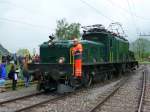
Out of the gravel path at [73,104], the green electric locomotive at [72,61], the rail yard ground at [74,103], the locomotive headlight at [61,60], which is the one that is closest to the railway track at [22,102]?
the rail yard ground at [74,103]

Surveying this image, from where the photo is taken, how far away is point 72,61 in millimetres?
17219

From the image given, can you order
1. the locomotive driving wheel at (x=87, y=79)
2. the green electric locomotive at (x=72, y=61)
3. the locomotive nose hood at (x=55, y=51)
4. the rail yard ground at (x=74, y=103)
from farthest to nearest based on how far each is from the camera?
the locomotive driving wheel at (x=87, y=79), the locomotive nose hood at (x=55, y=51), the green electric locomotive at (x=72, y=61), the rail yard ground at (x=74, y=103)

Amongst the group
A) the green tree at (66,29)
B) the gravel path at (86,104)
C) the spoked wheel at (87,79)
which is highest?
the green tree at (66,29)

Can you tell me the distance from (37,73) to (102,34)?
297 inches

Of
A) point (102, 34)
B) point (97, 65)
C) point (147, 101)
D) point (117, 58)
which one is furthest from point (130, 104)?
point (117, 58)

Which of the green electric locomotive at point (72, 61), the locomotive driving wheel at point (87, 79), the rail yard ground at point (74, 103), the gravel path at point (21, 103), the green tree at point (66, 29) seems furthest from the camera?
the green tree at point (66, 29)

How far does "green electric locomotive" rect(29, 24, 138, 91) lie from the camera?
664 inches

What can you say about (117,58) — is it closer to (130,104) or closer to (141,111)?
(130,104)

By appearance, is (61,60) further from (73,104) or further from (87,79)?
(73,104)

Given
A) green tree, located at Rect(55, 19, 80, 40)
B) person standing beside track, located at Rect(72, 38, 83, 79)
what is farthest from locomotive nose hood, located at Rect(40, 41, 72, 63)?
green tree, located at Rect(55, 19, 80, 40)

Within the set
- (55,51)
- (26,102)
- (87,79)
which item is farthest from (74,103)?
(87,79)

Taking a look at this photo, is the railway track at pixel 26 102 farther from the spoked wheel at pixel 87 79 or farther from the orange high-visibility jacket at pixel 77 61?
the spoked wheel at pixel 87 79

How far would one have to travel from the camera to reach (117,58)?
27.3 meters

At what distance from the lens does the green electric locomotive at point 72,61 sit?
16875 mm
